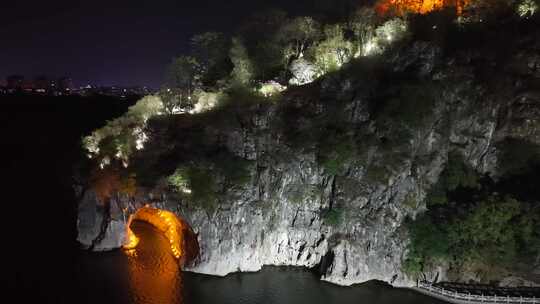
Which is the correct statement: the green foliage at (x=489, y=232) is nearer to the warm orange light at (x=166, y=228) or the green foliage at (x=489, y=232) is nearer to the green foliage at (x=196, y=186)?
the green foliage at (x=196, y=186)

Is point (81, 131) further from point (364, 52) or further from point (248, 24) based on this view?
point (364, 52)

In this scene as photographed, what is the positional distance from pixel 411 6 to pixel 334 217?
33610mm

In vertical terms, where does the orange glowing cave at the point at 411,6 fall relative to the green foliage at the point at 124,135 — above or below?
above

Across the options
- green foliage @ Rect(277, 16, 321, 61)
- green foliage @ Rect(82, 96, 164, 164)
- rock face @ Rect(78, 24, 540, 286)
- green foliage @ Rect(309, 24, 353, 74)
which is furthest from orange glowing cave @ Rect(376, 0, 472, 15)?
green foliage @ Rect(82, 96, 164, 164)

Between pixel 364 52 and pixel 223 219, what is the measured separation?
2876cm

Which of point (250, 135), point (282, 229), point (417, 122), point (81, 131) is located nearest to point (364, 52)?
point (417, 122)

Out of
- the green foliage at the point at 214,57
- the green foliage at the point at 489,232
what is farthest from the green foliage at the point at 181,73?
the green foliage at the point at 489,232

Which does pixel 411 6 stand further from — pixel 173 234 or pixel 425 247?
pixel 173 234

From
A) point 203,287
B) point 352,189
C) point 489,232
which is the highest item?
point 352,189

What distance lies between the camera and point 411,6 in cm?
5631

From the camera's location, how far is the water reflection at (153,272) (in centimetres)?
3614

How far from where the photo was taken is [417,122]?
42.0 meters

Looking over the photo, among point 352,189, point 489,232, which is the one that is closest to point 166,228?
point 352,189

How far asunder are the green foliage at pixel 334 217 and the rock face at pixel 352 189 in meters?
0.11
